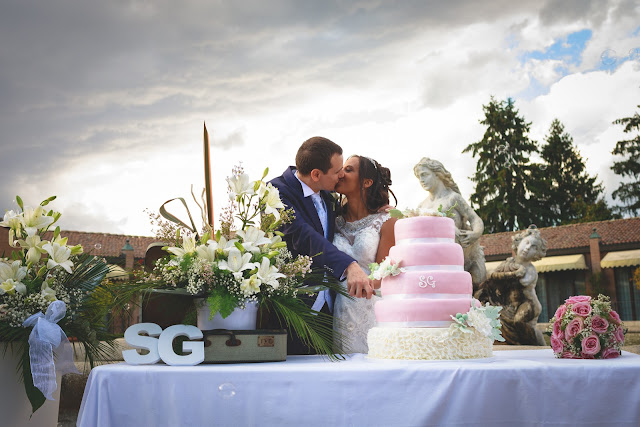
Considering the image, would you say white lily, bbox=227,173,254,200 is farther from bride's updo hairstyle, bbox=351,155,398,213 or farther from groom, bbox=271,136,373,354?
bride's updo hairstyle, bbox=351,155,398,213

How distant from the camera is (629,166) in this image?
1495 inches

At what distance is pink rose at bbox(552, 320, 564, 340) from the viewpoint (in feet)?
9.29

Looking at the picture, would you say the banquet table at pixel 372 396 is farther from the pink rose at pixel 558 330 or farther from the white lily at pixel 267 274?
the pink rose at pixel 558 330

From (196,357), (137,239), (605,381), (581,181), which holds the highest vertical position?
(581,181)

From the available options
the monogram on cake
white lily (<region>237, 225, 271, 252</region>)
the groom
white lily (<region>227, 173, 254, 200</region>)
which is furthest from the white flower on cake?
white lily (<region>227, 173, 254, 200</region>)

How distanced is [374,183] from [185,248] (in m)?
1.75

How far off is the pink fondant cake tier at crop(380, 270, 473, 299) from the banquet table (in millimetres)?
551

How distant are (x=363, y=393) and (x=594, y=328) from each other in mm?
1177

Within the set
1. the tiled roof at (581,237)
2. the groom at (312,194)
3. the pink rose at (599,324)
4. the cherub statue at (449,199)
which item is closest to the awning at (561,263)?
the tiled roof at (581,237)

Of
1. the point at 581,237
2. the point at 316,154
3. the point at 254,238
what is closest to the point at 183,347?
the point at 254,238

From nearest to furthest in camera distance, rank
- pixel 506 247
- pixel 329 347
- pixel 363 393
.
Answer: pixel 363 393
pixel 329 347
pixel 506 247

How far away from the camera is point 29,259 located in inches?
109

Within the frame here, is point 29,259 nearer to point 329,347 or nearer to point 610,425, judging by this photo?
point 329,347

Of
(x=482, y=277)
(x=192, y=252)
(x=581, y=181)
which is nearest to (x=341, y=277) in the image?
(x=192, y=252)
